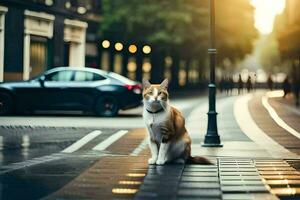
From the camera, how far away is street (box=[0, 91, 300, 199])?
342 inches

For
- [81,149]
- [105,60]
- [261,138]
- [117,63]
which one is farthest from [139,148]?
[117,63]

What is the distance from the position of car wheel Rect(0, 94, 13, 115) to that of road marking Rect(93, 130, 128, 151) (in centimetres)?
656

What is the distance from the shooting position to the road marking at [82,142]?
13312mm

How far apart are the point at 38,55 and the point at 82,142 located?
19.9 metres

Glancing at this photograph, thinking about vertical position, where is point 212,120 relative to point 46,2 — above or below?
below

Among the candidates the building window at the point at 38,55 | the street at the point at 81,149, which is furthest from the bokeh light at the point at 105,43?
the street at the point at 81,149

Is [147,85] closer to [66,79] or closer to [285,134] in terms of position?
[285,134]

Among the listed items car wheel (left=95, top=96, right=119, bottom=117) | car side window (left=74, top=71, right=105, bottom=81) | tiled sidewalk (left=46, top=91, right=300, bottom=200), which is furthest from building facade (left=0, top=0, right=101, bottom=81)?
tiled sidewalk (left=46, top=91, right=300, bottom=200)

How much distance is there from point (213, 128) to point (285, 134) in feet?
12.7

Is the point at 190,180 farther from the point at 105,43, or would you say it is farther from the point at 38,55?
the point at 105,43

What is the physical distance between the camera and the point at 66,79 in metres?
23.4

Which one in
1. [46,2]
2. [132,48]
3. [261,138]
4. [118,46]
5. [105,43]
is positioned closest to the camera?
[261,138]

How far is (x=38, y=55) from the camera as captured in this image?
1339 inches

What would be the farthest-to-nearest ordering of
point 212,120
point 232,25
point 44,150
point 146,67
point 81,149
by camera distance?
point 146,67 < point 232,25 < point 212,120 < point 81,149 < point 44,150
